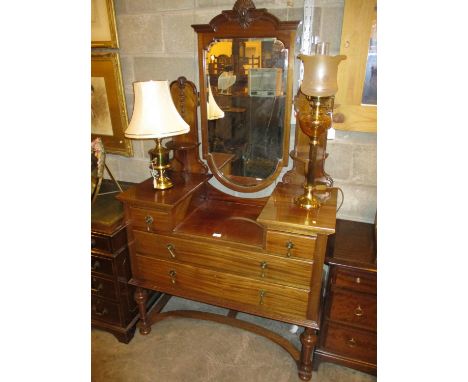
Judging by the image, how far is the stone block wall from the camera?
1.49 m

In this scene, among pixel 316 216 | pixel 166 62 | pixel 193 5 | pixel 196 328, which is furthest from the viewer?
pixel 196 328

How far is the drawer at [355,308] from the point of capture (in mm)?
1481

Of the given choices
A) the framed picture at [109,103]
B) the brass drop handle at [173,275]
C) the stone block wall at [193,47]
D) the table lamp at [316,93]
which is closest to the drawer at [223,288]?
the brass drop handle at [173,275]

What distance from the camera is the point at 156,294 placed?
7.26 ft

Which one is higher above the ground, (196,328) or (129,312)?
(129,312)

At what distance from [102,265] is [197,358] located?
80 cm

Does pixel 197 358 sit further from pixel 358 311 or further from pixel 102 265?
pixel 358 311

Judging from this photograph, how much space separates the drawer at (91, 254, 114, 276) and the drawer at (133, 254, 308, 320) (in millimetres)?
145

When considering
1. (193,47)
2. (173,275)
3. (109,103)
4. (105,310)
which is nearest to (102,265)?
(105,310)

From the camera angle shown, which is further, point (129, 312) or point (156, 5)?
point (129, 312)

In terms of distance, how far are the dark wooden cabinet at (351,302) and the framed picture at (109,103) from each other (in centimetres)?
156
